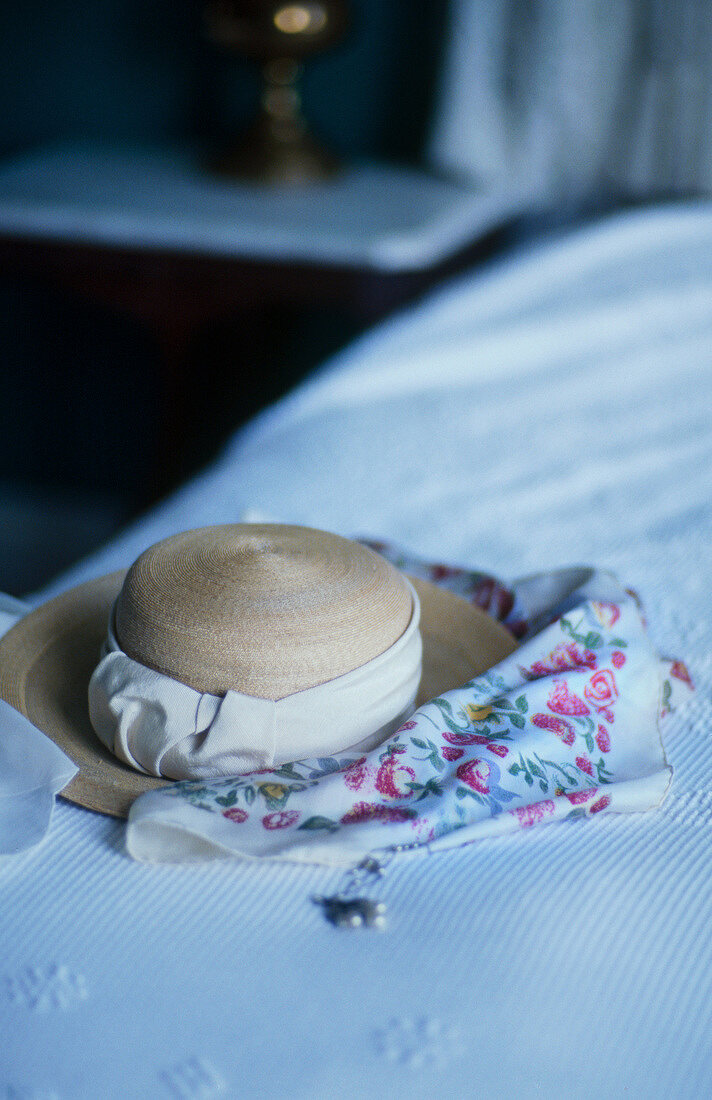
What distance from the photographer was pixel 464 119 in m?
1.76

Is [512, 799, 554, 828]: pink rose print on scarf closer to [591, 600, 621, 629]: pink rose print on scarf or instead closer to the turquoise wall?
[591, 600, 621, 629]: pink rose print on scarf

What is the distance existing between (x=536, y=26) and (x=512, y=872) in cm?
153

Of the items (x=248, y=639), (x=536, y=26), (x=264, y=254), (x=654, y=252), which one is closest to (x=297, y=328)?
(x=264, y=254)

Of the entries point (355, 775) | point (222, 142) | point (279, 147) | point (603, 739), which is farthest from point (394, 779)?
point (222, 142)

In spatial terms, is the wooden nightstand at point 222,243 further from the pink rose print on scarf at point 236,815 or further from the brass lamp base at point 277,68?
the pink rose print on scarf at point 236,815

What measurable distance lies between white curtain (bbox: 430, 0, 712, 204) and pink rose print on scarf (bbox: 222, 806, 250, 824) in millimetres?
1484

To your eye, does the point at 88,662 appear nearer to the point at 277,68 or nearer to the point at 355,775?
the point at 355,775

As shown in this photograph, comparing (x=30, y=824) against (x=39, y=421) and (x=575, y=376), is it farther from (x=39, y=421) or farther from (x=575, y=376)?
(x=39, y=421)

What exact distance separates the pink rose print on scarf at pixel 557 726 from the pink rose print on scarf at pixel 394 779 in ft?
0.28

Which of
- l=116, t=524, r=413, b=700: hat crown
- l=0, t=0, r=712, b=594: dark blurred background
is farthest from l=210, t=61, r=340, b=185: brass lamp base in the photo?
l=116, t=524, r=413, b=700: hat crown

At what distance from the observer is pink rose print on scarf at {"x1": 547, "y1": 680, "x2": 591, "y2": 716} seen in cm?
58

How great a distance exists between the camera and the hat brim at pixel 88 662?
1.76 feet

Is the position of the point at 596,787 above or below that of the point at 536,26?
below

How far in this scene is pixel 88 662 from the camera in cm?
62
